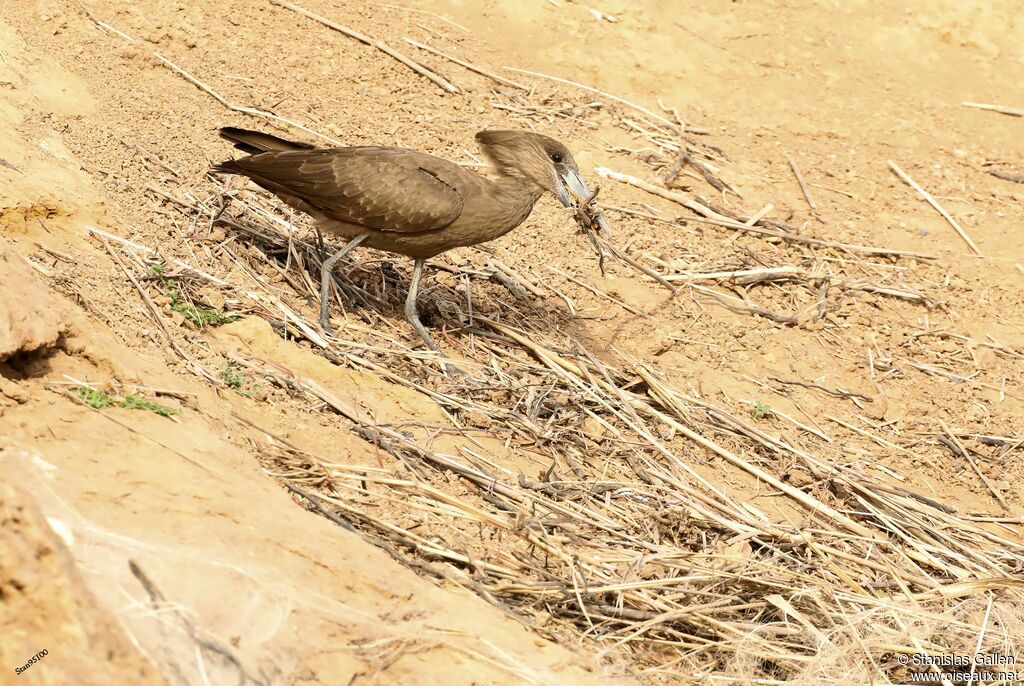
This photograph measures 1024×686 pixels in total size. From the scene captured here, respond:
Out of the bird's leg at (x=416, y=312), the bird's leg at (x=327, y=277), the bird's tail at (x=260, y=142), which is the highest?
the bird's tail at (x=260, y=142)

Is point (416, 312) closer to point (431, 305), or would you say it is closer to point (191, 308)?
point (431, 305)

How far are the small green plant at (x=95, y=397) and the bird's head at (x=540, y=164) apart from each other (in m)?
3.12

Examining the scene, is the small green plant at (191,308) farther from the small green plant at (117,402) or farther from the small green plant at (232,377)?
the small green plant at (117,402)

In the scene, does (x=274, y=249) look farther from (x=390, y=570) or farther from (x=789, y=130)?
(x=789, y=130)

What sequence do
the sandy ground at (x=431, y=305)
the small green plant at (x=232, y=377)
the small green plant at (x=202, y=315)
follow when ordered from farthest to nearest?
1. the small green plant at (x=202, y=315)
2. the small green plant at (x=232, y=377)
3. the sandy ground at (x=431, y=305)

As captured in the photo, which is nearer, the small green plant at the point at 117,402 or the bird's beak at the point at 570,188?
the small green plant at the point at 117,402

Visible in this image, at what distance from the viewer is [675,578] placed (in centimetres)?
454

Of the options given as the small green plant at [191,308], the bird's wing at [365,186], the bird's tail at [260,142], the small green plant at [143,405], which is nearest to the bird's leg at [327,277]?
the bird's wing at [365,186]

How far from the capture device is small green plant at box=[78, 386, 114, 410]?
4125 mm

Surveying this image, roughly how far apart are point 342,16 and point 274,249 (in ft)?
11.2

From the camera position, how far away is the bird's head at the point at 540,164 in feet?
21.5

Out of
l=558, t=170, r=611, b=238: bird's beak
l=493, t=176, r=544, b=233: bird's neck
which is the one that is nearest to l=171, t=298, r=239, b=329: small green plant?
l=493, t=176, r=544, b=233: bird's neck

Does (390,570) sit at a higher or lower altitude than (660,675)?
higher

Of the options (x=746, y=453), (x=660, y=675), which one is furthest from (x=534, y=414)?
(x=660, y=675)
